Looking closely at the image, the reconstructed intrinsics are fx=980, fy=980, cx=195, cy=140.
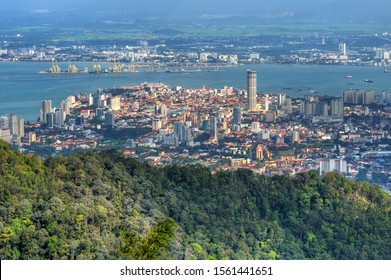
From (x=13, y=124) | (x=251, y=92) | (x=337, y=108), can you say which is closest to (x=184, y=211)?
(x=13, y=124)

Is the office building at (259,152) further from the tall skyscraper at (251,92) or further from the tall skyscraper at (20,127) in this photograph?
the tall skyscraper at (251,92)

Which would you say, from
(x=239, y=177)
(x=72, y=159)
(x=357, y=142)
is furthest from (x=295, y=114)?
(x=72, y=159)

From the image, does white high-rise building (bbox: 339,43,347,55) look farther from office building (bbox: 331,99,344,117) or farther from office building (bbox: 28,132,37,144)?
office building (bbox: 28,132,37,144)

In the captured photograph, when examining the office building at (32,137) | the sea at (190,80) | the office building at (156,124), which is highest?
the office building at (32,137)

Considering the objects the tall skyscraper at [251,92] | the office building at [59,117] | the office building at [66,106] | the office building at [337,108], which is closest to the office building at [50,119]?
the office building at [59,117]

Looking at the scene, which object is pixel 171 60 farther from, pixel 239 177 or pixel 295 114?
pixel 239 177
